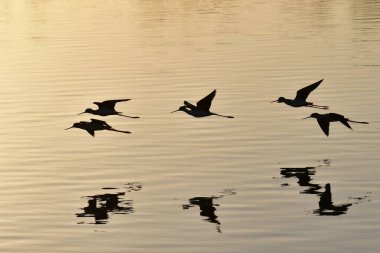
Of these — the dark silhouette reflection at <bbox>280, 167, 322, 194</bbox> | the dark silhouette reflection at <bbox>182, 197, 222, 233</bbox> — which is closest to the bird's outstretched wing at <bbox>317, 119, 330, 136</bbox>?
the dark silhouette reflection at <bbox>280, 167, 322, 194</bbox>

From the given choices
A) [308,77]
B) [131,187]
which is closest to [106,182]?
[131,187]

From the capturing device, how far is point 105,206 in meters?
32.8

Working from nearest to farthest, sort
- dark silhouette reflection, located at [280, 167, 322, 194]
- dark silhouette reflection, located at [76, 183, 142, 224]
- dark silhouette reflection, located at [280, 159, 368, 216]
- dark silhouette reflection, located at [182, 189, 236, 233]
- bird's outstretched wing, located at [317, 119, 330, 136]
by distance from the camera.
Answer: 1. dark silhouette reflection, located at [182, 189, 236, 233]
2. dark silhouette reflection, located at [280, 159, 368, 216]
3. dark silhouette reflection, located at [76, 183, 142, 224]
4. dark silhouette reflection, located at [280, 167, 322, 194]
5. bird's outstretched wing, located at [317, 119, 330, 136]

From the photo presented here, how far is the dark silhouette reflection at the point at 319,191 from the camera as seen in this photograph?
31.2 metres

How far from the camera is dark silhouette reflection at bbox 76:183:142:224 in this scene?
31859 millimetres

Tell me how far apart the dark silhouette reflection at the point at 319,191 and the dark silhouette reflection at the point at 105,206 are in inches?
170

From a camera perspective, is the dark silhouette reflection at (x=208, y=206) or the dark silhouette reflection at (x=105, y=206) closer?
the dark silhouette reflection at (x=208, y=206)

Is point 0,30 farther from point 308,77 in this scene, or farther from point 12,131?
point 12,131

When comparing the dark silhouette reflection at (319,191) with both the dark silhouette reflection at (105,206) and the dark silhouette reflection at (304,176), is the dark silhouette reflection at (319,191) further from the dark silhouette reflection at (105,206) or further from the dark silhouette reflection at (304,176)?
the dark silhouette reflection at (105,206)

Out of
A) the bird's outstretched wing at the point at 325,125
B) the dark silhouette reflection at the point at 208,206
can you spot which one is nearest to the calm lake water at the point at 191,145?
the dark silhouette reflection at the point at 208,206

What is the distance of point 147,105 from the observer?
163 feet

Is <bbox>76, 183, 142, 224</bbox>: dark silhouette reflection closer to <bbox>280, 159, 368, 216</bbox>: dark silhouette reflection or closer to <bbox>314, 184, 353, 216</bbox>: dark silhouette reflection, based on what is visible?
<bbox>280, 159, 368, 216</bbox>: dark silhouette reflection

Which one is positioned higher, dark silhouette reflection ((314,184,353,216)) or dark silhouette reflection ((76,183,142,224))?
dark silhouette reflection ((314,184,353,216))

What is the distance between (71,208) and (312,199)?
5.99 meters
